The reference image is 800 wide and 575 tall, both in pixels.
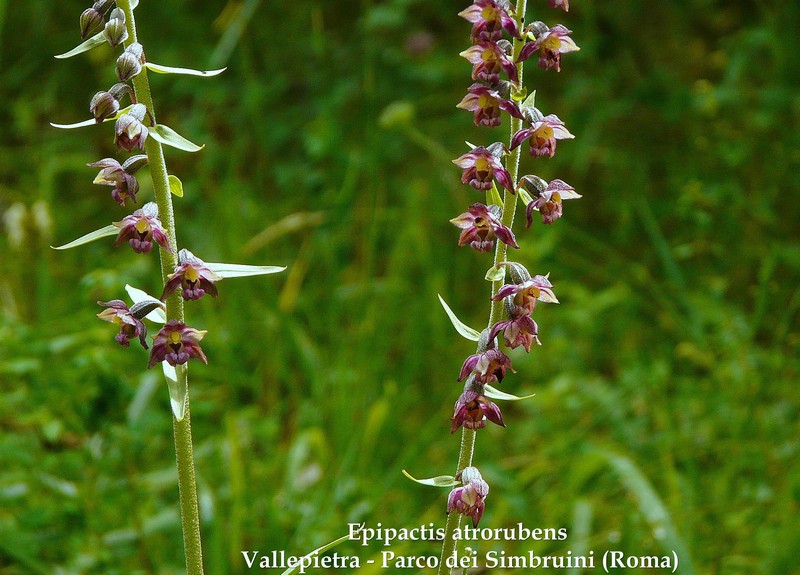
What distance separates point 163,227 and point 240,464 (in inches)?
→ 63.3

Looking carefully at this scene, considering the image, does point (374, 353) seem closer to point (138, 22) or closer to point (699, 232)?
point (699, 232)

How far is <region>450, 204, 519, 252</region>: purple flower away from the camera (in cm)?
179

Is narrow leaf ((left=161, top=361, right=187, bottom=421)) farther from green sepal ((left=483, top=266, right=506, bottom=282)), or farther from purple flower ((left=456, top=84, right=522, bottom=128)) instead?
purple flower ((left=456, top=84, right=522, bottom=128))

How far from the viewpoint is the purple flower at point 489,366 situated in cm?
184

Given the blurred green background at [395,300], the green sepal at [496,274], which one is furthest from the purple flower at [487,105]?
the blurred green background at [395,300]

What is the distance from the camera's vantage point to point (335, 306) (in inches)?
182

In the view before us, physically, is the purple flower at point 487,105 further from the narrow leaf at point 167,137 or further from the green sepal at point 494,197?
the narrow leaf at point 167,137

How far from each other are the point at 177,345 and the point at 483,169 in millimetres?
732

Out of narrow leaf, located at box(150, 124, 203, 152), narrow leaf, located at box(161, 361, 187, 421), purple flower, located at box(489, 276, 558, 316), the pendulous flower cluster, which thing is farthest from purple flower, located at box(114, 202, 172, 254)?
purple flower, located at box(489, 276, 558, 316)

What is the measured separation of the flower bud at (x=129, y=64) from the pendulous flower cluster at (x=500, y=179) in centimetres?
65

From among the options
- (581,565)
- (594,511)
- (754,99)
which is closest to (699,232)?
(594,511)

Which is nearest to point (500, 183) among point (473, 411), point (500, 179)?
point (500, 179)

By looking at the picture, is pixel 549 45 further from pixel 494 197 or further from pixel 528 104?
pixel 494 197

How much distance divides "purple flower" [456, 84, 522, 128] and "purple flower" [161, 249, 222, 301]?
2.02 feet
